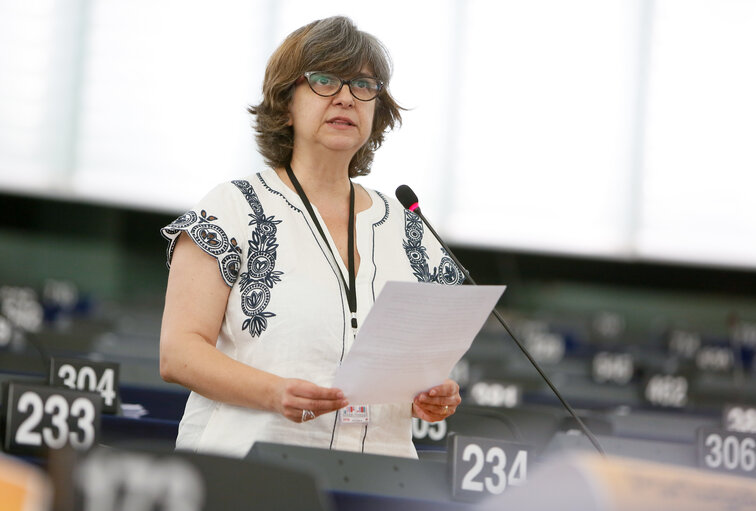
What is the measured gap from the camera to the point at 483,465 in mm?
1662

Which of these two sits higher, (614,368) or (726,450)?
(614,368)

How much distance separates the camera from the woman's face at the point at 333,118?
201 cm

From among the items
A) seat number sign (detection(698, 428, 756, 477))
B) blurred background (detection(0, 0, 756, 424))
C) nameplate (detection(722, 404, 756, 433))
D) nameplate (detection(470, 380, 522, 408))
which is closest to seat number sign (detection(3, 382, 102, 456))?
seat number sign (detection(698, 428, 756, 477))

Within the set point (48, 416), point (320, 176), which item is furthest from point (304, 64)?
point (48, 416)

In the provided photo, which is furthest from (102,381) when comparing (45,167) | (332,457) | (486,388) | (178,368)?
(45,167)

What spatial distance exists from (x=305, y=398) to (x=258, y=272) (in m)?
0.32

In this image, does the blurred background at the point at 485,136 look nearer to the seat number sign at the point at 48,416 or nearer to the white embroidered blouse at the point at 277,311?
the white embroidered blouse at the point at 277,311

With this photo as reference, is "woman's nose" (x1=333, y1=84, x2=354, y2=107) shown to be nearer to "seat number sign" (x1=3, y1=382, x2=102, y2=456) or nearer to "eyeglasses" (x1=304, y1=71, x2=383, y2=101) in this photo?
"eyeglasses" (x1=304, y1=71, x2=383, y2=101)

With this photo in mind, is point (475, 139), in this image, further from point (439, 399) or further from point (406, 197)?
point (439, 399)

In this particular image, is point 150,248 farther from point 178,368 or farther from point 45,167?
point 178,368

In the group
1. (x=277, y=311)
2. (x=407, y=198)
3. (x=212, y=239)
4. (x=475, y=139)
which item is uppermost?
(x=475, y=139)

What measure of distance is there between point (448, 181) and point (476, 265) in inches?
33.1

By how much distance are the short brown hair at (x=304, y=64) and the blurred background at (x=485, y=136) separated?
665 centimetres

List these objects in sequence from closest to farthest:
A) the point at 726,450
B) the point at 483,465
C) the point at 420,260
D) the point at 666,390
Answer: the point at 483,465, the point at 420,260, the point at 726,450, the point at 666,390
